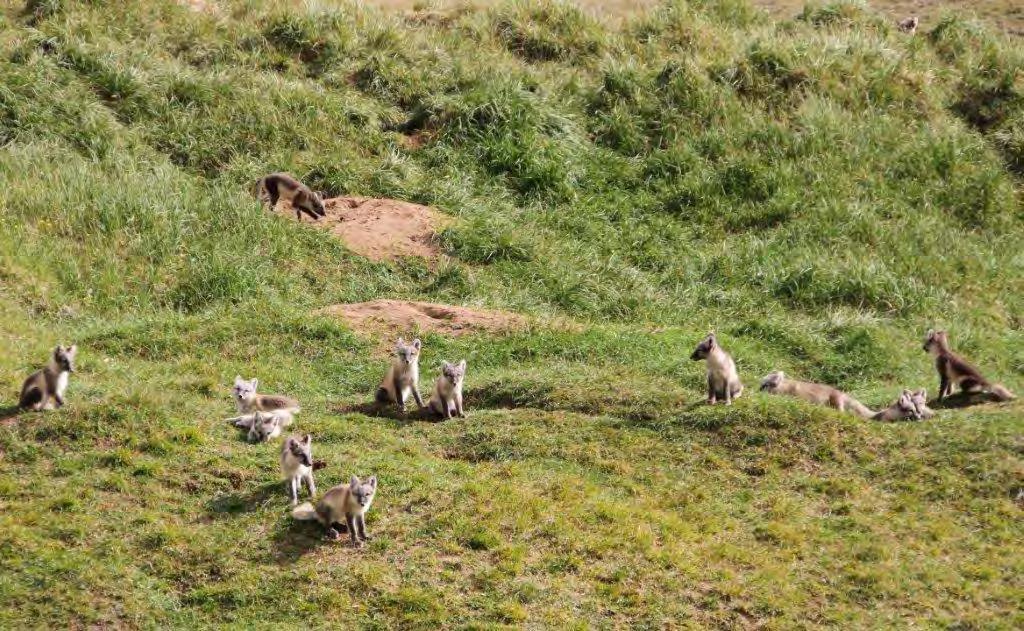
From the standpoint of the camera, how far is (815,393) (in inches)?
535

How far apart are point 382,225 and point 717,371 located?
7.05m

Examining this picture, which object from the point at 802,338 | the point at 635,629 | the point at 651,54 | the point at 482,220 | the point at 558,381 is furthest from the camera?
the point at 651,54

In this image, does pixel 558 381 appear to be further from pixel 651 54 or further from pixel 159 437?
pixel 651 54

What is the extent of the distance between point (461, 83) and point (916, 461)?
39.8 feet

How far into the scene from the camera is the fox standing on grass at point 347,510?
1002 cm

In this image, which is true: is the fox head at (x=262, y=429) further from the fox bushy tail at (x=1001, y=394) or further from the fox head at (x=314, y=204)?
the fox bushy tail at (x=1001, y=394)

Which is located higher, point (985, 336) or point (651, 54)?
point (651, 54)

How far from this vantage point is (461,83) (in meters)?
21.8

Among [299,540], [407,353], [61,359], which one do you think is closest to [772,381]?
[407,353]

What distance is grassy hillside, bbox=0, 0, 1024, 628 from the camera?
998 centimetres

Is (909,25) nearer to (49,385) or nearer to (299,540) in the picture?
(49,385)

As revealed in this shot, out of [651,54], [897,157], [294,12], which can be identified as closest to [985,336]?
[897,157]

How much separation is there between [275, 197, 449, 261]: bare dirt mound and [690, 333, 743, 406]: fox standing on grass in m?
6.08

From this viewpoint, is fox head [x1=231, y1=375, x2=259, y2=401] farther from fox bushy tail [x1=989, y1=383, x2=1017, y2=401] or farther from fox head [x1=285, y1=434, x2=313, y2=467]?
fox bushy tail [x1=989, y1=383, x2=1017, y2=401]
